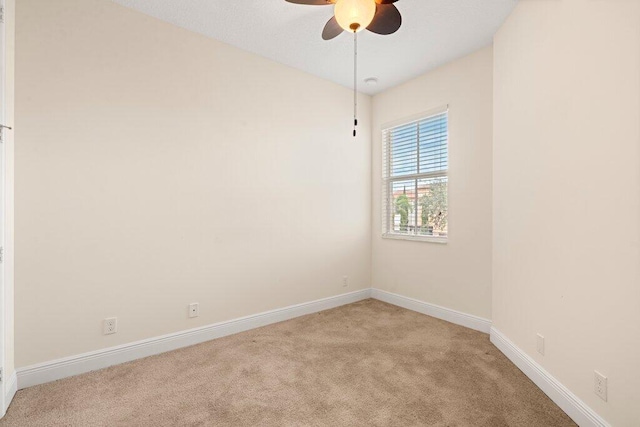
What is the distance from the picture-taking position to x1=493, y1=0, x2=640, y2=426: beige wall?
140 centimetres

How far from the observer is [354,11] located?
170 centimetres

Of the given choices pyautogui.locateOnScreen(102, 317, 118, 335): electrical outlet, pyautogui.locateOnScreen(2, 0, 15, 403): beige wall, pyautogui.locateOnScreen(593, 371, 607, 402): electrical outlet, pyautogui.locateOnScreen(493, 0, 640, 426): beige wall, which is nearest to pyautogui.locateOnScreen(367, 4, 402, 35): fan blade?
pyautogui.locateOnScreen(493, 0, 640, 426): beige wall

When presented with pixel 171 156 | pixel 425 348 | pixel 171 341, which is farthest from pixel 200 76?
pixel 425 348

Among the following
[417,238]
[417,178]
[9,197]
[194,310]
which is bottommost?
[194,310]

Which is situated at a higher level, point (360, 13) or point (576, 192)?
point (360, 13)

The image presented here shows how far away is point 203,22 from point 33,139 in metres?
1.55

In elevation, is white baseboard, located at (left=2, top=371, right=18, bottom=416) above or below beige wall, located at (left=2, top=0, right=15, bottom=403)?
below

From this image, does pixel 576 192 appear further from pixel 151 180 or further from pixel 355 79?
pixel 151 180

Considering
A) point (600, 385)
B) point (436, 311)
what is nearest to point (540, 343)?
point (600, 385)

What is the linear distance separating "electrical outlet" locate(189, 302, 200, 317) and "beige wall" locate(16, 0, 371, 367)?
0.14 ft

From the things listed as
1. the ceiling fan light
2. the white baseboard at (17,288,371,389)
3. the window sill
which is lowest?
the white baseboard at (17,288,371,389)

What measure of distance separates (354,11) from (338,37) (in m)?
1.19

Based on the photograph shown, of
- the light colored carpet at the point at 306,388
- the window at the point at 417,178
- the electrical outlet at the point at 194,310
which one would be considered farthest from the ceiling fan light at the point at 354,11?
the electrical outlet at the point at 194,310

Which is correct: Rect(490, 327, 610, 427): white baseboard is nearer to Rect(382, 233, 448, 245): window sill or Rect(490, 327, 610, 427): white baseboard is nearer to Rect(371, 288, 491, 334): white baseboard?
Rect(371, 288, 491, 334): white baseboard
